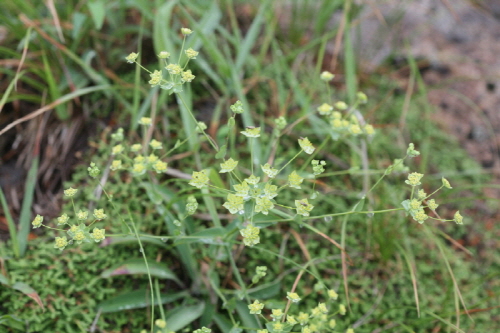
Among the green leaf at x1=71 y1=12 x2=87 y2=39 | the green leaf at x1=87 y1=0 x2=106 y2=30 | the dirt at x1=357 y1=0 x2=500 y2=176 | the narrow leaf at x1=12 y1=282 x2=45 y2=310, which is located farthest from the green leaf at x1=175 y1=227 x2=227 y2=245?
the dirt at x1=357 y1=0 x2=500 y2=176

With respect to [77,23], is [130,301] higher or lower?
lower

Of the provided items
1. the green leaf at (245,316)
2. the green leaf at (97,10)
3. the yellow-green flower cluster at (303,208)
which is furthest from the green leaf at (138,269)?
the green leaf at (97,10)

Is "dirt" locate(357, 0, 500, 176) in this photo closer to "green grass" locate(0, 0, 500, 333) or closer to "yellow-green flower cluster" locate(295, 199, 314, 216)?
"green grass" locate(0, 0, 500, 333)

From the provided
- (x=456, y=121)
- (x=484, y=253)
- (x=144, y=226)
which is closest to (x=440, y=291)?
(x=484, y=253)

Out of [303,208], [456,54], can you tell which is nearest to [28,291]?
[303,208]

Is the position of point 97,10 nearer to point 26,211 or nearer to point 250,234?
point 26,211

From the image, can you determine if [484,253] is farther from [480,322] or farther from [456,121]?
[456,121]
